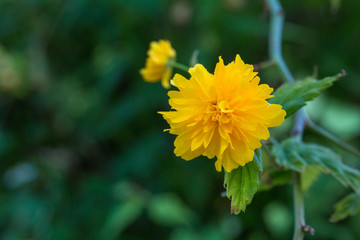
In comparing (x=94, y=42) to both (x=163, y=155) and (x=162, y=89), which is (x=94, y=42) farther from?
(x=163, y=155)

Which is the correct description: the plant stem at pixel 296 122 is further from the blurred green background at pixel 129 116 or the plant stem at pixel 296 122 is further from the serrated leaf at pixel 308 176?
the blurred green background at pixel 129 116

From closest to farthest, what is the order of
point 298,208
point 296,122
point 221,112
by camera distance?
point 221,112
point 298,208
point 296,122

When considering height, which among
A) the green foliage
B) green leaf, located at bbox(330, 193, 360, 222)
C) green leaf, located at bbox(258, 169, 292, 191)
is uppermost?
the green foliage

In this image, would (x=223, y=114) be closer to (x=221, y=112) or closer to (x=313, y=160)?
(x=221, y=112)

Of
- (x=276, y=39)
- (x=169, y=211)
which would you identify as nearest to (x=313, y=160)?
(x=276, y=39)

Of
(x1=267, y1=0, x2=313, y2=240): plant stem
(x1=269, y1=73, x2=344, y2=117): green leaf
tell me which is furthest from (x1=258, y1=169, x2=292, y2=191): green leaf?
(x1=269, y1=73, x2=344, y2=117): green leaf

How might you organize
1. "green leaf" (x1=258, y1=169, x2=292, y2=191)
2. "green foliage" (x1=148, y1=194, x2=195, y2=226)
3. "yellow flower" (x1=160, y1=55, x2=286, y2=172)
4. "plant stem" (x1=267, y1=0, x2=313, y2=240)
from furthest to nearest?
"green foliage" (x1=148, y1=194, x2=195, y2=226), "green leaf" (x1=258, y1=169, x2=292, y2=191), "plant stem" (x1=267, y1=0, x2=313, y2=240), "yellow flower" (x1=160, y1=55, x2=286, y2=172)

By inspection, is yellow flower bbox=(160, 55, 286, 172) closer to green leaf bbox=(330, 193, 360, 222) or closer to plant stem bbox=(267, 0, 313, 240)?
plant stem bbox=(267, 0, 313, 240)
